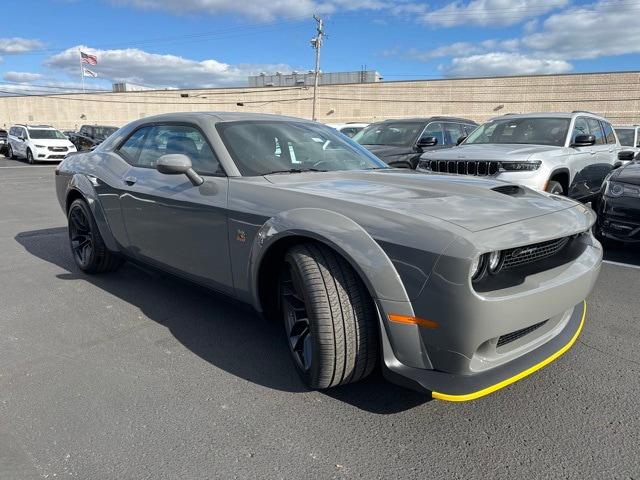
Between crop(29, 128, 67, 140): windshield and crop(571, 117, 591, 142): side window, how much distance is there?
21.1 metres

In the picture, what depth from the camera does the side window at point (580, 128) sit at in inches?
274

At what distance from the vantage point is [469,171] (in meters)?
6.18

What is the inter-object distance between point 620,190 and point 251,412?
468 centimetres

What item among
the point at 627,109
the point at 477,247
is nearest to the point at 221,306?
the point at 477,247

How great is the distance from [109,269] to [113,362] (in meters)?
1.83

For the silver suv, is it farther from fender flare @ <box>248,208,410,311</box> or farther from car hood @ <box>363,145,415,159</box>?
fender flare @ <box>248,208,410,311</box>

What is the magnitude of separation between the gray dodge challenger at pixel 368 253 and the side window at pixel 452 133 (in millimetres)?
6438

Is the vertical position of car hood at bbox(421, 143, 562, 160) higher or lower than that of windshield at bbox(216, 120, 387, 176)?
lower

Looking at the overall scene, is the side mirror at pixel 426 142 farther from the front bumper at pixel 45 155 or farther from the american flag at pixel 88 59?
the american flag at pixel 88 59

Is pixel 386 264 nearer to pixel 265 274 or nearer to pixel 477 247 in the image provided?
pixel 477 247

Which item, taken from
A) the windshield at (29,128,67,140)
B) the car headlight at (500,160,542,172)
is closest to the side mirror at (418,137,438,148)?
the car headlight at (500,160,542,172)

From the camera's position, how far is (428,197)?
8.13 ft

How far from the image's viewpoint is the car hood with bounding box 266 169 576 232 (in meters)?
2.20

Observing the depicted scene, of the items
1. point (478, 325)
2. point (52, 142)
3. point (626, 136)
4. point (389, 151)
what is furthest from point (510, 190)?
point (52, 142)
